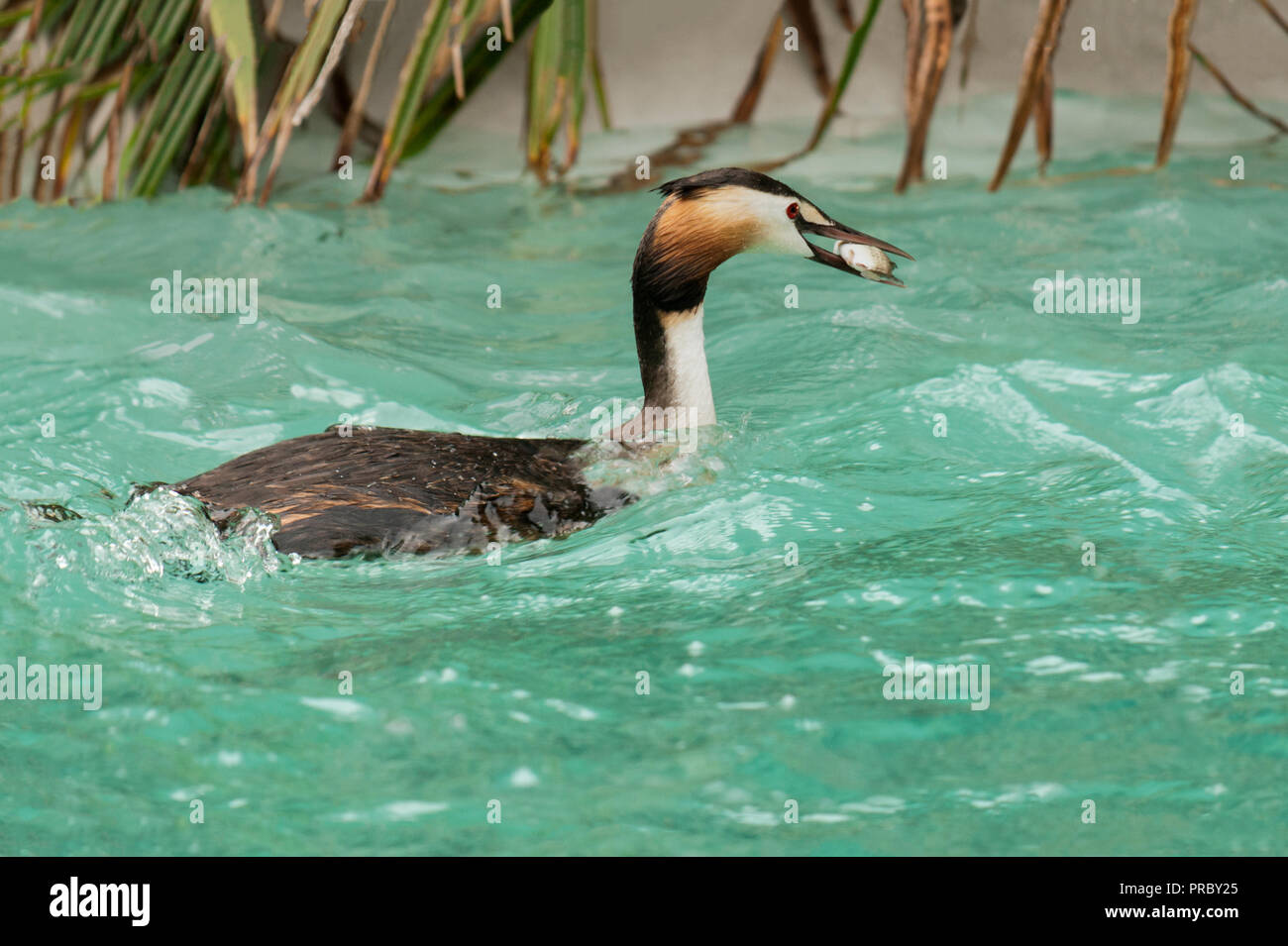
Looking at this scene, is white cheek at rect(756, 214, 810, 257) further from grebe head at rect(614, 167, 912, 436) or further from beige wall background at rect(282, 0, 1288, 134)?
beige wall background at rect(282, 0, 1288, 134)

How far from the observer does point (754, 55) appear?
8898 millimetres

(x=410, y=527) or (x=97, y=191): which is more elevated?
(x=97, y=191)

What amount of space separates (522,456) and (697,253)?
740mm

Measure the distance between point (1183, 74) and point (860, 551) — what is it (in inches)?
136

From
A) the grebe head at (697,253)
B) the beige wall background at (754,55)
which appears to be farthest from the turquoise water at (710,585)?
Answer: the beige wall background at (754,55)

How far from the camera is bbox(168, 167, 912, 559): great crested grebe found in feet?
11.3

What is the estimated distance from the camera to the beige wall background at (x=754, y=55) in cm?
862

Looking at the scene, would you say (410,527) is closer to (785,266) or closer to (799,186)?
(785,266)

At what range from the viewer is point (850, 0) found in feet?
29.0

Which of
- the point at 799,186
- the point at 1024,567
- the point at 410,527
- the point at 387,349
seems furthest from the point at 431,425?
the point at 799,186

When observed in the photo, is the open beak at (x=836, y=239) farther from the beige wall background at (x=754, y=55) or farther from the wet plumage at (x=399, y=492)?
the beige wall background at (x=754, y=55)

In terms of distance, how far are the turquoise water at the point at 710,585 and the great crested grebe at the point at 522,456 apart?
93 millimetres

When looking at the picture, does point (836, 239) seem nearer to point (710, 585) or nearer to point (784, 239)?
point (784, 239)

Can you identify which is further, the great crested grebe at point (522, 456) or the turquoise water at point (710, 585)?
the great crested grebe at point (522, 456)
